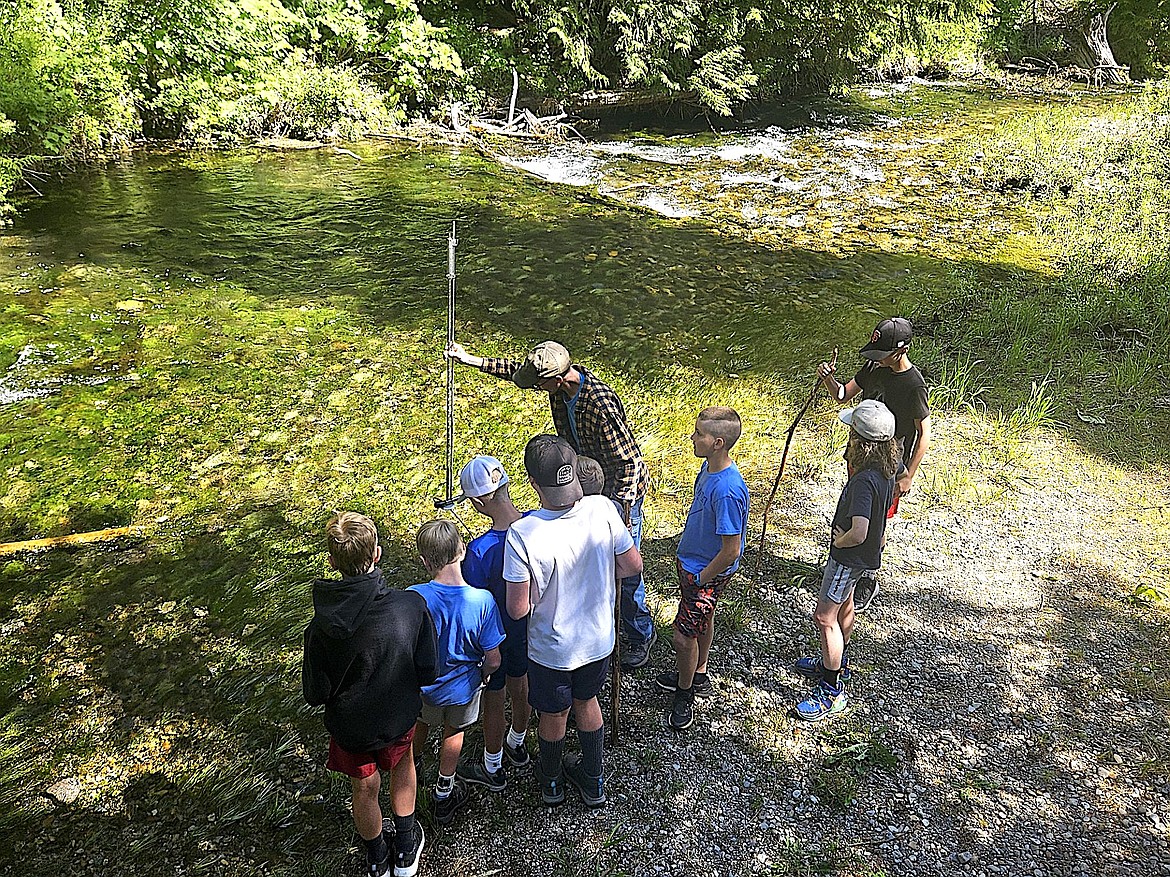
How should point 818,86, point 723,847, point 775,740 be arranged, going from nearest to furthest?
point 723,847 < point 775,740 < point 818,86

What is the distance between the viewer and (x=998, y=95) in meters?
21.5

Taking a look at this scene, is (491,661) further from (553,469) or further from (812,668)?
(812,668)

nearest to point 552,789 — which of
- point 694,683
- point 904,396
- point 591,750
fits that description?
point 591,750

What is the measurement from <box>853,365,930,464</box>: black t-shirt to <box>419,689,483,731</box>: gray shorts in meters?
2.74

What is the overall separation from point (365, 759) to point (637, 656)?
1775mm

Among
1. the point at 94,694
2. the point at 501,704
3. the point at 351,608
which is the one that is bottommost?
the point at 94,694

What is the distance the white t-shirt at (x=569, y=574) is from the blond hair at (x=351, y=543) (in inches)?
21.0

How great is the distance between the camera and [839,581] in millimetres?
4148

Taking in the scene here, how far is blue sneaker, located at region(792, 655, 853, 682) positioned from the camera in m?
4.47

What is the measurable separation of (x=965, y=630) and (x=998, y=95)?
20.8m

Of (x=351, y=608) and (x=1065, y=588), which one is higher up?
(x=351, y=608)

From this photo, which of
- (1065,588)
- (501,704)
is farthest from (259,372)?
(1065,588)

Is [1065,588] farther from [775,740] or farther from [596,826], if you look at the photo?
[596,826]

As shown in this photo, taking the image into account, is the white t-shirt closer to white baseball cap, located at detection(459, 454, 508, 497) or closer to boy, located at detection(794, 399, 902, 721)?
white baseball cap, located at detection(459, 454, 508, 497)
